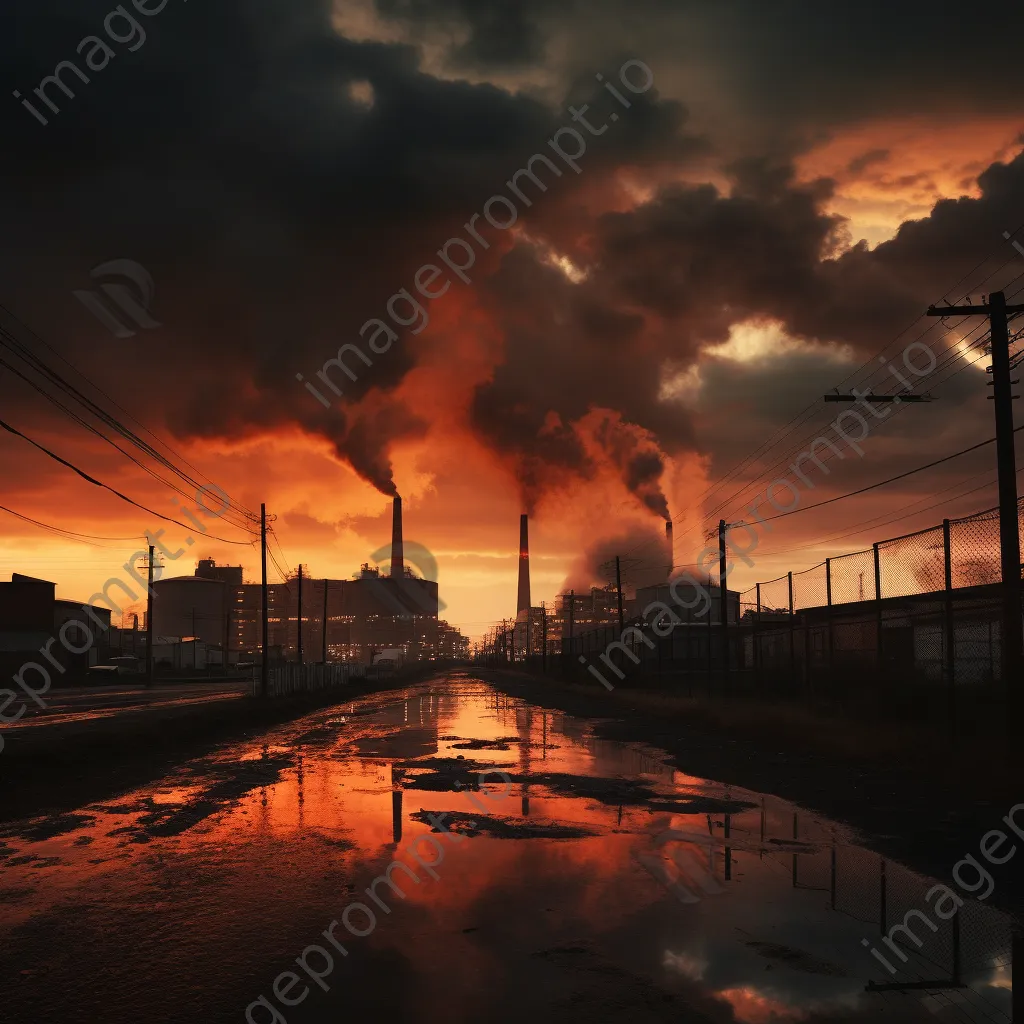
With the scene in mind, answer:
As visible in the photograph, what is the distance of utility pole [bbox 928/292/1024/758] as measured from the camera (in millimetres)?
→ 14344

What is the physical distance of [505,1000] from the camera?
198 inches

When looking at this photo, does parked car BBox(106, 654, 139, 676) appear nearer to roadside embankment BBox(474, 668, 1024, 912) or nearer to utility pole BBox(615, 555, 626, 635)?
utility pole BBox(615, 555, 626, 635)

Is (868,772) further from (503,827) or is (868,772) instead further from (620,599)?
(620,599)

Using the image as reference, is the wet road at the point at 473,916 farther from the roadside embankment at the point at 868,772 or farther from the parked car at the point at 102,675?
the parked car at the point at 102,675

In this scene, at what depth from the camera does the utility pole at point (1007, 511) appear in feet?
47.1

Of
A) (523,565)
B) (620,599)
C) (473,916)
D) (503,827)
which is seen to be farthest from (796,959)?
(523,565)

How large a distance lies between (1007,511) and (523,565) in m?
145

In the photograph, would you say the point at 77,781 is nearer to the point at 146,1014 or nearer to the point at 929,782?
the point at 146,1014

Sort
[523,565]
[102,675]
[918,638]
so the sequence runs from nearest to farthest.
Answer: [918,638], [102,675], [523,565]

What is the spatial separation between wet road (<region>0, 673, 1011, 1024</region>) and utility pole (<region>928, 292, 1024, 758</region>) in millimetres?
5027

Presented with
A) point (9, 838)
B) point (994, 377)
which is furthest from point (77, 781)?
point (994, 377)

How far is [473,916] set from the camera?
6.73 meters

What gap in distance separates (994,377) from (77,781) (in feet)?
56.9

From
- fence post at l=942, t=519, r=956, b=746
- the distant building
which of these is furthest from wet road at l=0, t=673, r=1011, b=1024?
the distant building
